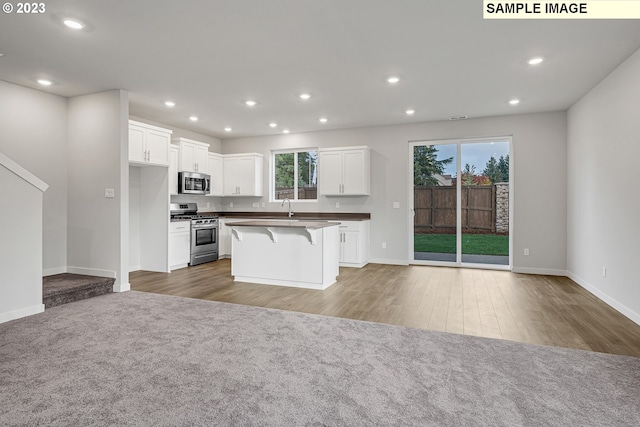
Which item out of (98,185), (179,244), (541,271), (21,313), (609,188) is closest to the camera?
(21,313)

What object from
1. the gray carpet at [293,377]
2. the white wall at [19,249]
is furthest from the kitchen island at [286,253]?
the white wall at [19,249]

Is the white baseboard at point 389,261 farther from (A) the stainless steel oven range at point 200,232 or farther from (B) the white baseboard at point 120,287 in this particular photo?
(B) the white baseboard at point 120,287

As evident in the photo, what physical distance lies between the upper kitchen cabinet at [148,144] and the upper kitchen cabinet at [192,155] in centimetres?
56

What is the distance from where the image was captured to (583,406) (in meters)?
1.92

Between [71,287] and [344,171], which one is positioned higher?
[344,171]

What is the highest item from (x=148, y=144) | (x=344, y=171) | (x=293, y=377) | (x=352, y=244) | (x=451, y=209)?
(x=148, y=144)

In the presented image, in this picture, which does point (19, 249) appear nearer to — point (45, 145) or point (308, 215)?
point (45, 145)

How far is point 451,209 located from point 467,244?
727 millimetres

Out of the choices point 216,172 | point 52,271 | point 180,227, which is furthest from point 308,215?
point 52,271

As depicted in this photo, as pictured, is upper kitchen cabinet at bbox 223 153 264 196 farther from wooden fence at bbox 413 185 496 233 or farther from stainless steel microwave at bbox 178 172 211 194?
wooden fence at bbox 413 185 496 233

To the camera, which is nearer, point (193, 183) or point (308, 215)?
point (193, 183)

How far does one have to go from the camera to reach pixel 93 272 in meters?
4.75

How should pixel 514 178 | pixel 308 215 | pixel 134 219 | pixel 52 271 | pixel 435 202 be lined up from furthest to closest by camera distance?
1. pixel 308 215
2. pixel 435 202
3. pixel 134 219
4. pixel 514 178
5. pixel 52 271

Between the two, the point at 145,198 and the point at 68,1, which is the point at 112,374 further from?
the point at 145,198
